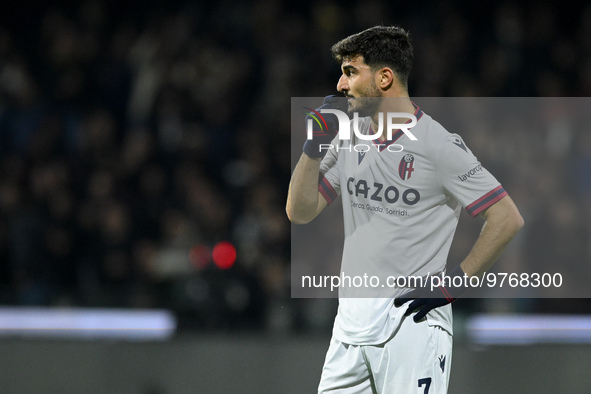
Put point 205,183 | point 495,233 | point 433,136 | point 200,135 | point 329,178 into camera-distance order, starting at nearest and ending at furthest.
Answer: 1. point 495,233
2. point 433,136
3. point 329,178
4. point 205,183
5. point 200,135

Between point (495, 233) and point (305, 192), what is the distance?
75 cm

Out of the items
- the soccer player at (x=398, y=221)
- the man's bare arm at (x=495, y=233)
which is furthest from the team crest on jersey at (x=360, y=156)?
the man's bare arm at (x=495, y=233)

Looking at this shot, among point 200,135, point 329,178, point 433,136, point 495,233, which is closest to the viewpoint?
point 495,233

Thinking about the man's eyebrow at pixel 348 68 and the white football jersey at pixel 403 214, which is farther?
the man's eyebrow at pixel 348 68

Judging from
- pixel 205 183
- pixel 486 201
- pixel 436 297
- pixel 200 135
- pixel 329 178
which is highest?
pixel 200 135

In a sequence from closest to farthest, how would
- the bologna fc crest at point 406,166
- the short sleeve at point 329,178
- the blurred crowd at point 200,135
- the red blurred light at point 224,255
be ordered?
1. the bologna fc crest at point 406,166
2. the short sleeve at point 329,178
3. the blurred crowd at point 200,135
4. the red blurred light at point 224,255

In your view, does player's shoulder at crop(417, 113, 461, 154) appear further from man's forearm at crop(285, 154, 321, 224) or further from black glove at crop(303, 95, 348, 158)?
man's forearm at crop(285, 154, 321, 224)

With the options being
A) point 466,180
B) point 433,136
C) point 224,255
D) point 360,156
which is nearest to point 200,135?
point 224,255

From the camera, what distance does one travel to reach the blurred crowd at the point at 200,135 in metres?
4.86

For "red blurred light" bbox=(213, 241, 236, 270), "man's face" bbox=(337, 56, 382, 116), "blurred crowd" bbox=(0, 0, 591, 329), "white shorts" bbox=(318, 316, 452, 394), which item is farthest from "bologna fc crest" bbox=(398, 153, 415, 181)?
"red blurred light" bbox=(213, 241, 236, 270)

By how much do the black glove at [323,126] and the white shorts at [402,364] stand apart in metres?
0.73

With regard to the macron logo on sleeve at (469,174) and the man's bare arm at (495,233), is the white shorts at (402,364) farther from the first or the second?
the macron logo on sleeve at (469,174)

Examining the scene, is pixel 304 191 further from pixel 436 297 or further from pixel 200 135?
pixel 200 135

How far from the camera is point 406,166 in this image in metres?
2.83
